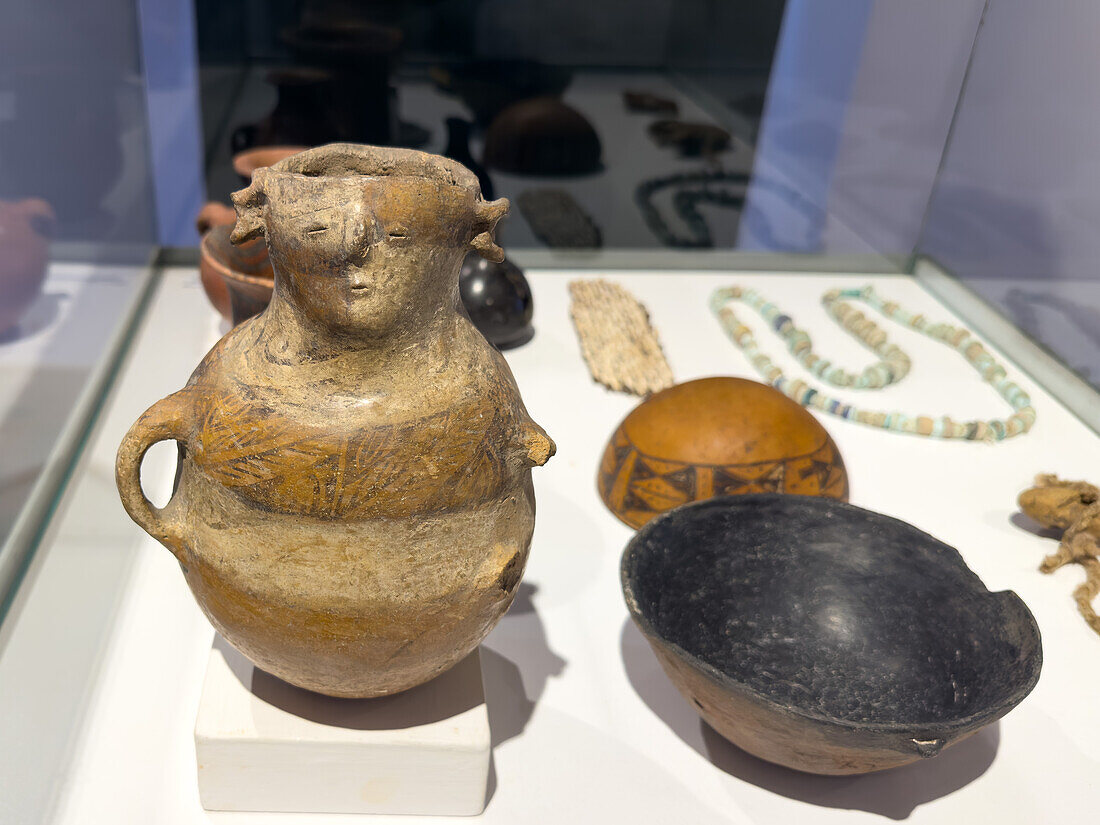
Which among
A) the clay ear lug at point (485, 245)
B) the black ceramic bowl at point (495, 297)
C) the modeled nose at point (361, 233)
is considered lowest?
the black ceramic bowl at point (495, 297)

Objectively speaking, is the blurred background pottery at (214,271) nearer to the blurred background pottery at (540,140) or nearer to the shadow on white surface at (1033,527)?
the blurred background pottery at (540,140)

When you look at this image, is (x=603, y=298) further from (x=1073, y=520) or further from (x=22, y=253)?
(x=22, y=253)

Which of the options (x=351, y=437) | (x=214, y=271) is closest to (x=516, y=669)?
(x=351, y=437)

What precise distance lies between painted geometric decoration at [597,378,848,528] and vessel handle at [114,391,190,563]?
3.42ft

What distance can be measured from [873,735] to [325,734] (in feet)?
2.39

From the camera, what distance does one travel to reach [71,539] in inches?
80.7

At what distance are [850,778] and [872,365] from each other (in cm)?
167

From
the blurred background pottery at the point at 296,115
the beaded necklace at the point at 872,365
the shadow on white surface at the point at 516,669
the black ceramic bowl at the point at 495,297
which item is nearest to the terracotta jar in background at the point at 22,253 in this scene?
the black ceramic bowl at the point at 495,297

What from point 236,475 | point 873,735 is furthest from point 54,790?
point 873,735

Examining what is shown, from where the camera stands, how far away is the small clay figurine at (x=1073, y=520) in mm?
2105

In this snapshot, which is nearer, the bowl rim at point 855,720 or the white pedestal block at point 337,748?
the bowl rim at point 855,720

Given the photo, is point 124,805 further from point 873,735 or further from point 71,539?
point 873,735

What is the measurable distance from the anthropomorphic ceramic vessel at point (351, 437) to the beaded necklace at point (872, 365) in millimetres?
1633

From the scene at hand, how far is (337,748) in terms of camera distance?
1.39 metres
